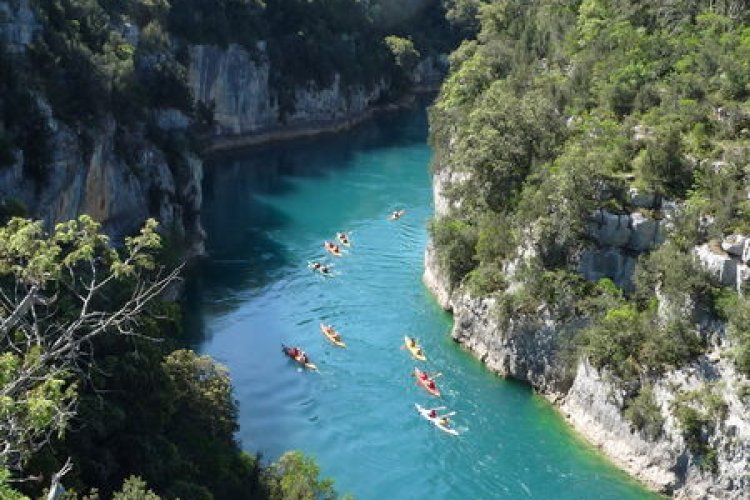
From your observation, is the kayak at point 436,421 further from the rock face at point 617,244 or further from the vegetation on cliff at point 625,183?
the rock face at point 617,244

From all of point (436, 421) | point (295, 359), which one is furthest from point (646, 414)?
point (295, 359)

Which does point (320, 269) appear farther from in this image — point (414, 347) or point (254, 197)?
point (254, 197)

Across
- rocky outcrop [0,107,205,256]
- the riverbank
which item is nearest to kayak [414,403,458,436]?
rocky outcrop [0,107,205,256]

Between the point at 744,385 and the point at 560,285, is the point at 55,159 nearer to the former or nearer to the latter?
the point at 560,285

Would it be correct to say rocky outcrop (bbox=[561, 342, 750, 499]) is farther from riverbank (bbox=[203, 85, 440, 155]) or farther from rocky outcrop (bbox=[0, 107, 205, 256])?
riverbank (bbox=[203, 85, 440, 155])

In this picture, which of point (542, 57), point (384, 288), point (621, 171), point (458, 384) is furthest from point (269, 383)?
point (542, 57)

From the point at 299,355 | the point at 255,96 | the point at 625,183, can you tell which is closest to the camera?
the point at 625,183
